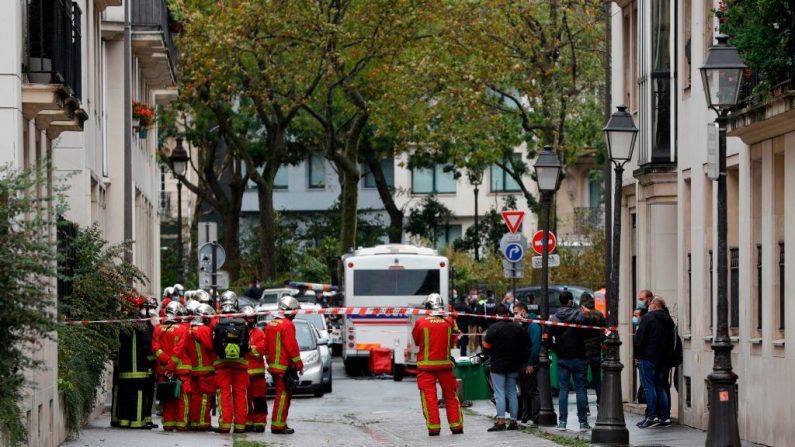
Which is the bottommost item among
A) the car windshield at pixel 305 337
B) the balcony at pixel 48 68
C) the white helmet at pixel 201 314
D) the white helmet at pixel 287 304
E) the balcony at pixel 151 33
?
the car windshield at pixel 305 337

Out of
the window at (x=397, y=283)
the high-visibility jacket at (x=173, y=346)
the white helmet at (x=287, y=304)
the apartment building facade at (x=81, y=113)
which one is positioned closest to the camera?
the apartment building facade at (x=81, y=113)

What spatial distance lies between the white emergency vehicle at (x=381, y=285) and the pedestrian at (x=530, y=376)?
15.4m

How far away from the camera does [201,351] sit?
23.2 metres

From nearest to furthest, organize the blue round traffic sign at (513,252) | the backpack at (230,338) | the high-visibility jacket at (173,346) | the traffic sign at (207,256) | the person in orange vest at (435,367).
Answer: the backpack at (230,338) < the person in orange vest at (435,367) < the high-visibility jacket at (173,346) < the blue round traffic sign at (513,252) < the traffic sign at (207,256)

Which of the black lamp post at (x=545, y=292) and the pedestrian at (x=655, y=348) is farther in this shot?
the black lamp post at (x=545, y=292)

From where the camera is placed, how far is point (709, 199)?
76.9 ft

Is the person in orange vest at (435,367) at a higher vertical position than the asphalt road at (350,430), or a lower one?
higher

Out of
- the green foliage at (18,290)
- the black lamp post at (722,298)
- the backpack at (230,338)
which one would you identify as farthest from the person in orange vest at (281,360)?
the green foliage at (18,290)

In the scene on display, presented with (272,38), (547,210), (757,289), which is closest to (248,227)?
(272,38)

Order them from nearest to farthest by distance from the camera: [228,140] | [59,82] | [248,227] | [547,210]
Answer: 1. [59,82]
2. [547,210]
3. [228,140]
4. [248,227]

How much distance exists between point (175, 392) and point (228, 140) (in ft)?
126

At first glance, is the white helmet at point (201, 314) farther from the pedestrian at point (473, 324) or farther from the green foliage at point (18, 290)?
the pedestrian at point (473, 324)

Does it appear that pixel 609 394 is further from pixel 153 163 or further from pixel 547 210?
pixel 153 163

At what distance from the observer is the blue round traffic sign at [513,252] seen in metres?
31.8
